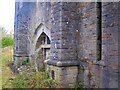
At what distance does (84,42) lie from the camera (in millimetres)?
7379

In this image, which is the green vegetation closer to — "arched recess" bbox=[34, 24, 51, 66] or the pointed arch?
the pointed arch

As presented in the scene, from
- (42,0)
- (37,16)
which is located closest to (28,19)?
(37,16)

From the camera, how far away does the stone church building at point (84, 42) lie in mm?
5590

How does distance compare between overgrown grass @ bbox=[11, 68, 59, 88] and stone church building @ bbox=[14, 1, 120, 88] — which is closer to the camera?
stone church building @ bbox=[14, 1, 120, 88]

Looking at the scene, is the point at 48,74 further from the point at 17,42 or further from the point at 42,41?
the point at 17,42

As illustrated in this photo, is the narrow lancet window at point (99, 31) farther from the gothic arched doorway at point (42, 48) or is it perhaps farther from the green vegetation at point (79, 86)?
the gothic arched doorway at point (42, 48)

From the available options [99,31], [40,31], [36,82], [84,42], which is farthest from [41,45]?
[99,31]

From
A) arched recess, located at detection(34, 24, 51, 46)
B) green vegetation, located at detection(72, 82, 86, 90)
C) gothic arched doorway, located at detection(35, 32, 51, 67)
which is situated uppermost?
arched recess, located at detection(34, 24, 51, 46)

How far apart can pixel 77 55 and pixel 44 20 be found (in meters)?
2.93

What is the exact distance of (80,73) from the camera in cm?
763

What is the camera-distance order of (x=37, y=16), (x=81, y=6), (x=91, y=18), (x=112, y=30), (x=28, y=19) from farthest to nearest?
(x=28, y=19), (x=37, y=16), (x=81, y=6), (x=91, y=18), (x=112, y=30)

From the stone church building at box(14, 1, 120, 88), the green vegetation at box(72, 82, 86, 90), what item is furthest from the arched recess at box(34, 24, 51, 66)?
the green vegetation at box(72, 82, 86, 90)

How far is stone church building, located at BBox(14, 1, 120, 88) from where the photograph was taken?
5.59 meters

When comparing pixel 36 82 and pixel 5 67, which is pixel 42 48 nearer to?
pixel 36 82
